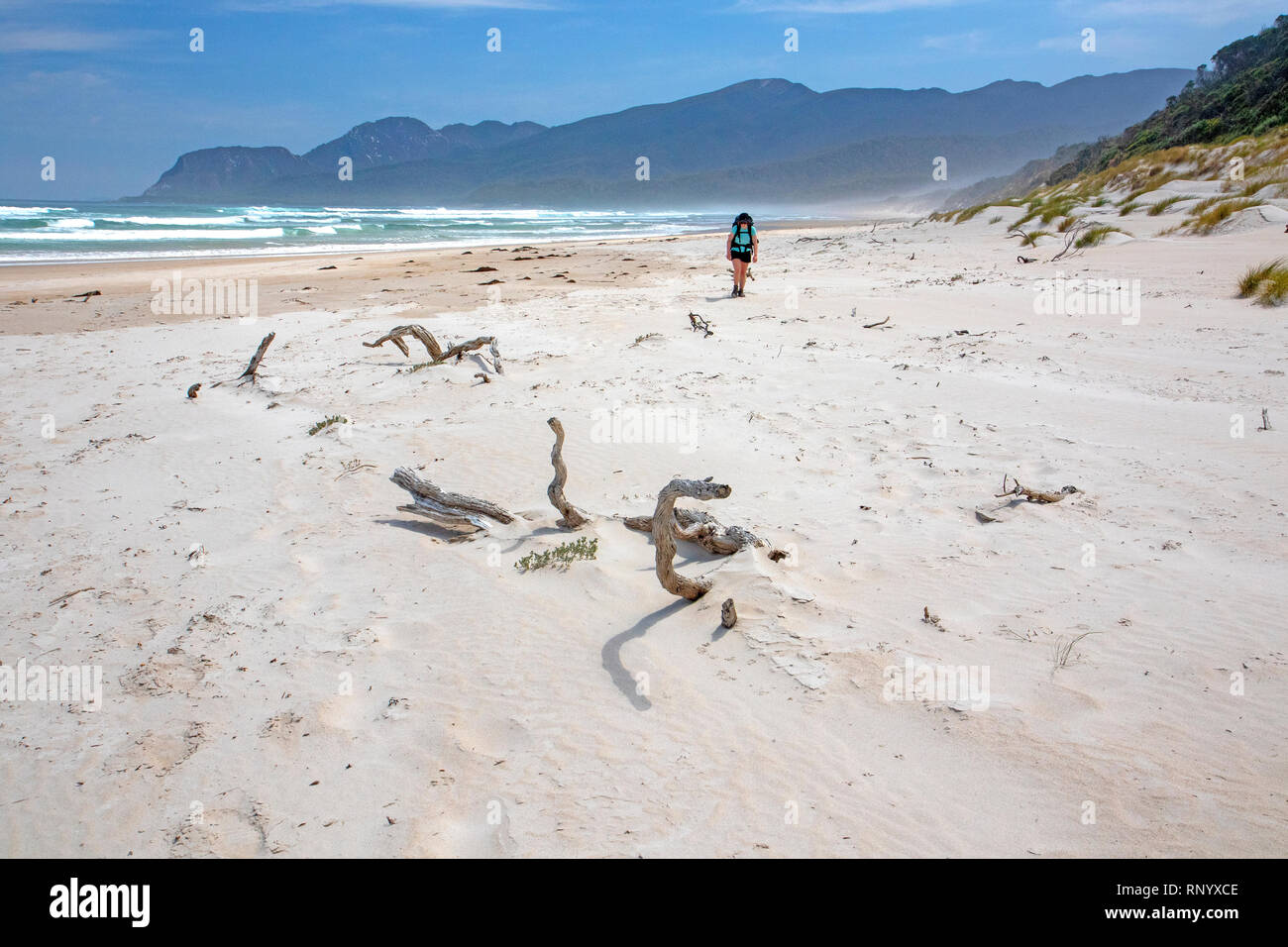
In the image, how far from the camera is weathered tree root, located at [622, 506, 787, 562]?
4.30m

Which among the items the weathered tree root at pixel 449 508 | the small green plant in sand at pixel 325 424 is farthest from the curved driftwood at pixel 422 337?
the weathered tree root at pixel 449 508

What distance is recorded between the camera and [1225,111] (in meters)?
26.3

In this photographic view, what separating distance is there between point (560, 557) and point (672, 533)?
3.02ft

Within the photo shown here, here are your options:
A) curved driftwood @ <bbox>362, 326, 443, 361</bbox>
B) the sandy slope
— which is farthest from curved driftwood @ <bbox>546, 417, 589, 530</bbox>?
curved driftwood @ <bbox>362, 326, 443, 361</bbox>

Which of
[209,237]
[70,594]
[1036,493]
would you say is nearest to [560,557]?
[70,594]

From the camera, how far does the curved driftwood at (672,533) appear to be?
337 centimetres

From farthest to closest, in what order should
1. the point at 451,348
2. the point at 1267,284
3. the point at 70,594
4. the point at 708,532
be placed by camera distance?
the point at 451,348 → the point at 1267,284 → the point at 708,532 → the point at 70,594

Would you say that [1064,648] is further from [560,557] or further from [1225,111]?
[1225,111]

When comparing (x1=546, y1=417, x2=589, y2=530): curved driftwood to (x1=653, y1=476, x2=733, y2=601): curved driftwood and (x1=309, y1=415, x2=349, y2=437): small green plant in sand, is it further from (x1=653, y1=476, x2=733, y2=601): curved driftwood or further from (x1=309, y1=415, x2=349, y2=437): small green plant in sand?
(x1=309, y1=415, x2=349, y2=437): small green plant in sand

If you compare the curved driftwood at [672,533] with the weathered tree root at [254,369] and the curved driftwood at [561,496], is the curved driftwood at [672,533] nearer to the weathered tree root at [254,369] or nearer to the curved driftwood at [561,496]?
the curved driftwood at [561,496]

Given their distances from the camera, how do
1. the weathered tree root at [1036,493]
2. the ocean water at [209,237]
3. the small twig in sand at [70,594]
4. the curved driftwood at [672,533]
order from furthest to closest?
the ocean water at [209,237], the weathered tree root at [1036,493], the small twig in sand at [70,594], the curved driftwood at [672,533]

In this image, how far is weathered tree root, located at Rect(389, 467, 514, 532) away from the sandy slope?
0.44ft

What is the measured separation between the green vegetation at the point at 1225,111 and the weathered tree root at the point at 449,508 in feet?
88.5
